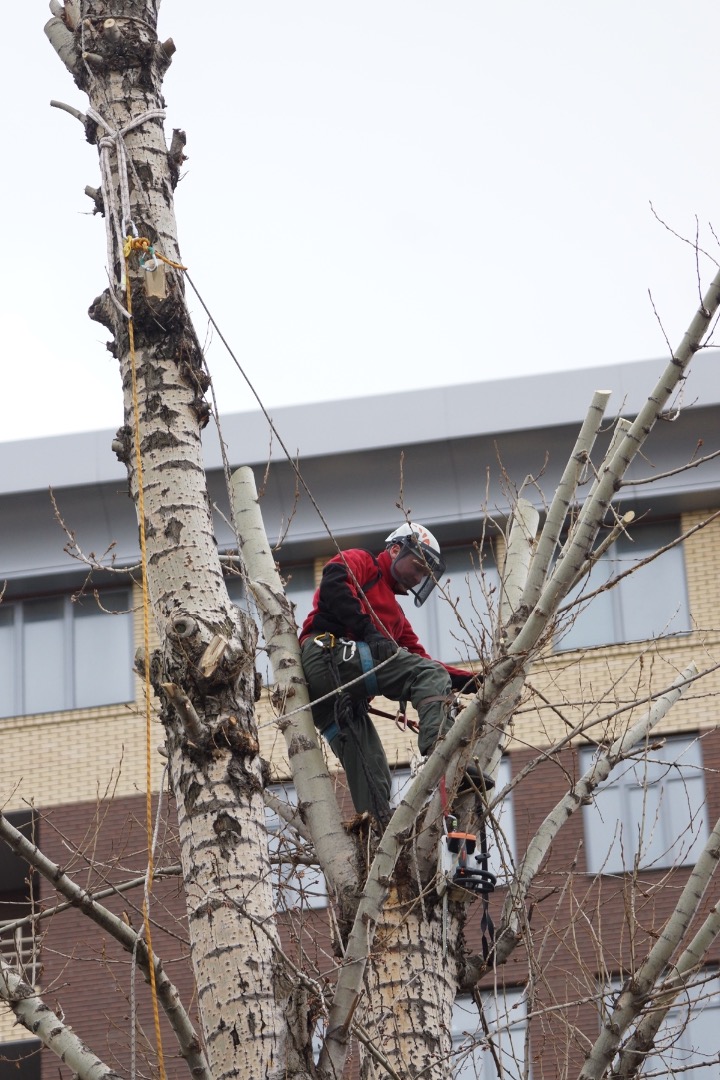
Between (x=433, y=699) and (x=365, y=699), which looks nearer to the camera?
(x=433, y=699)

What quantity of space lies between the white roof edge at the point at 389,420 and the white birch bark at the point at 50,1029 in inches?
565

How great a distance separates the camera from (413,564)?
853 cm

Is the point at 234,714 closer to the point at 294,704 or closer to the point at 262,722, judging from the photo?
the point at 294,704

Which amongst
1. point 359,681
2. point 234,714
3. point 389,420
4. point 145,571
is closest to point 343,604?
point 359,681

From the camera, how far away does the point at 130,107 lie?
7.22m

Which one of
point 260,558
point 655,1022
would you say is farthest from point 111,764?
point 655,1022

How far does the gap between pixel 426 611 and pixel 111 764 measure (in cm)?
423

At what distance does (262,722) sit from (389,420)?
13.7 ft

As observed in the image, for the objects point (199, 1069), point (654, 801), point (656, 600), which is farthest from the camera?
point (656, 600)

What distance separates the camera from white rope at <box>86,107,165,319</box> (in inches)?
273

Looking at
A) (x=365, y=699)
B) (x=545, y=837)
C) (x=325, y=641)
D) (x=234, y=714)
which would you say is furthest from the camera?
(x=365, y=699)

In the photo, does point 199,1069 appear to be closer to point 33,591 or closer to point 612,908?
point 612,908

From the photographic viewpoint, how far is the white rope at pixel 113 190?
6.94 meters

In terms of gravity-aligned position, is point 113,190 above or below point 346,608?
above
